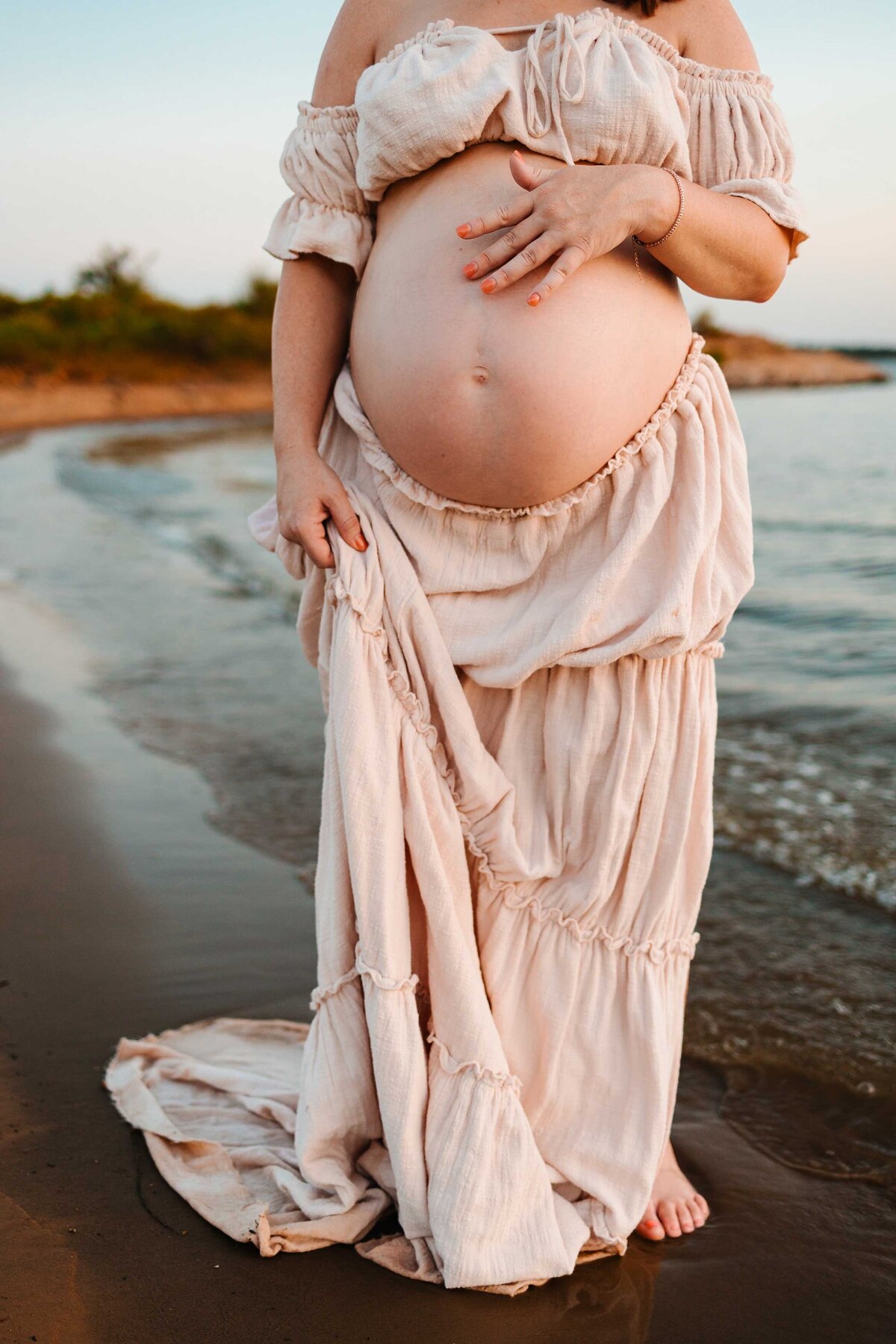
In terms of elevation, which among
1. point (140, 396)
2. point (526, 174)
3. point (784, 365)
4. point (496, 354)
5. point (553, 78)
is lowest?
point (496, 354)

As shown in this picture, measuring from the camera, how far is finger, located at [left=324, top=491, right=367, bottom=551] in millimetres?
1566

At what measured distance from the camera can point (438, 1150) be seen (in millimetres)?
1542

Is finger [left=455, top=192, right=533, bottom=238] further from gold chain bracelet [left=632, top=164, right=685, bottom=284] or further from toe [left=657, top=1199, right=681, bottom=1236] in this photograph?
toe [left=657, top=1199, right=681, bottom=1236]

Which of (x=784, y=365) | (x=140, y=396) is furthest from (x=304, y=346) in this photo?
(x=784, y=365)

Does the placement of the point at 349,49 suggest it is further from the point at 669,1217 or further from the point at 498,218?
the point at 669,1217

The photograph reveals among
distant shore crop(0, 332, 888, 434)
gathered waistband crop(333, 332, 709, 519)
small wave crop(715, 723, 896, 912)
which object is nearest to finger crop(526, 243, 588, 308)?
gathered waistband crop(333, 332, 709, 519)

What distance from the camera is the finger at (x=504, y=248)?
1.37 meters

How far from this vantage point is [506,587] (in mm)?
1588

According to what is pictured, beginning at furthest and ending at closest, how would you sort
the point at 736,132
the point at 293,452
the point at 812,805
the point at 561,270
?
the point at 812,805, the point at 293,452, the point at 736,132, the point at 561,270

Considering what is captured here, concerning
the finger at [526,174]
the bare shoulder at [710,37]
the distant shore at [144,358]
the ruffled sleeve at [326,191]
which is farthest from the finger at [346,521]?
the distant shore at [144,358]

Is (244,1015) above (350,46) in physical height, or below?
below

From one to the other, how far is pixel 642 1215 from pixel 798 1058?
2.32 feet

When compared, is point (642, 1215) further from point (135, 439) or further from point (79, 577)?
point (135, 439)

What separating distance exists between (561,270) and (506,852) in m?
0.78
